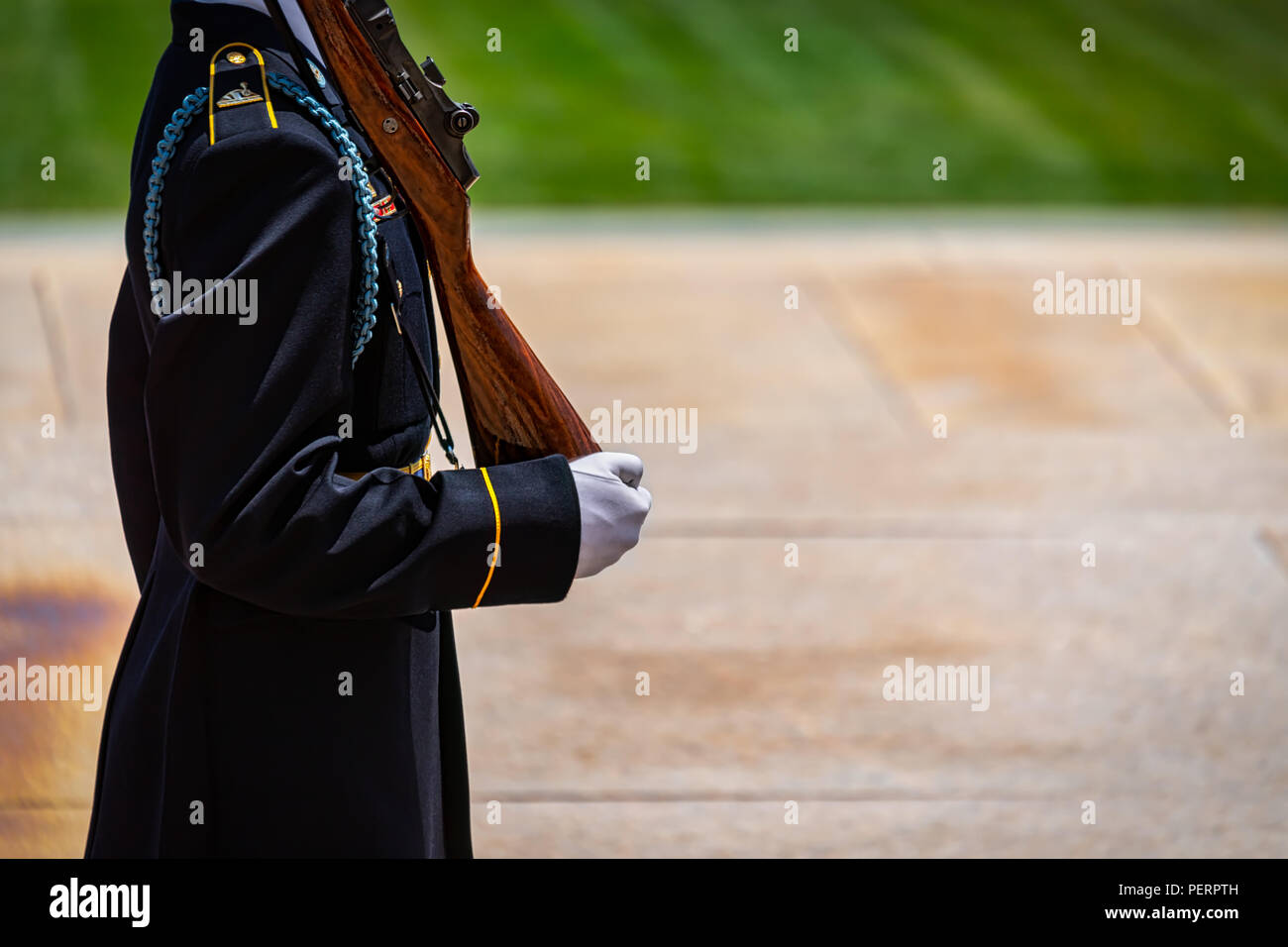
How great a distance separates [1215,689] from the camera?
190 inches

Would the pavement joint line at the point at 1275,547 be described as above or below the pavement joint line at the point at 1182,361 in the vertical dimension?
below

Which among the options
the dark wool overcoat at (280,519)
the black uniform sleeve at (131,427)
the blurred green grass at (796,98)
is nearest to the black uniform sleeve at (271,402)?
the dark wool overcoat at (280,519)

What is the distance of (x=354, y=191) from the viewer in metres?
1.89

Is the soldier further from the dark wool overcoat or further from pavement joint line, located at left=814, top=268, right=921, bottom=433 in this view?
pavement joint line, located at left=814, top=268, right=921, bottom=433

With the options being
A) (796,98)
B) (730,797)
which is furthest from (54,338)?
(796,98)

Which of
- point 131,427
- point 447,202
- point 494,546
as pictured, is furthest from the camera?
point 131,427

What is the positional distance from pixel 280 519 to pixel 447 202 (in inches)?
18.2

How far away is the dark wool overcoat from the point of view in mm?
1824

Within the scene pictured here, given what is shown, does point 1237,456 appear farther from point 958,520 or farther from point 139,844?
point 139,844

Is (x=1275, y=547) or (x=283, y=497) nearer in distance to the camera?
(x=283, y=497)

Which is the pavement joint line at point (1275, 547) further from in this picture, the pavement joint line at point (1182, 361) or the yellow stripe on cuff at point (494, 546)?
the yellow stripe on cuff at point (494, 546)

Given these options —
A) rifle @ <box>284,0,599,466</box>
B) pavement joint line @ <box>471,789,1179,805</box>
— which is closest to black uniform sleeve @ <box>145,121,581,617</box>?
rifle @ <box>284,0,599,466</box>

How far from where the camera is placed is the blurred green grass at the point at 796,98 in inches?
405

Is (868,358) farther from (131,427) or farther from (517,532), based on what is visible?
(517,532)
